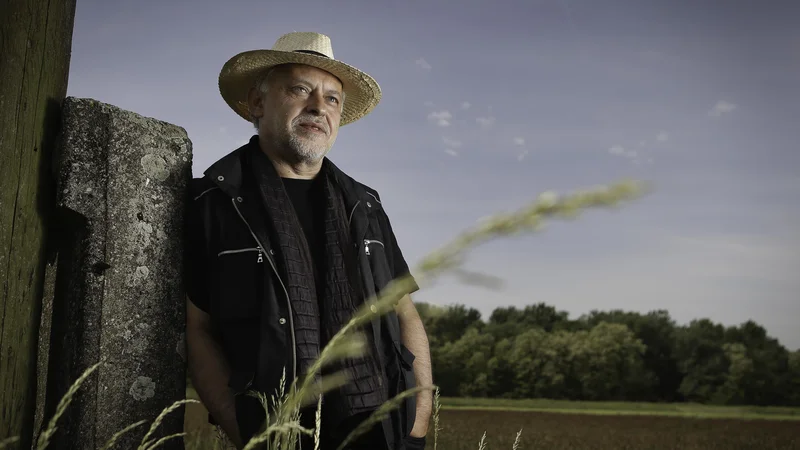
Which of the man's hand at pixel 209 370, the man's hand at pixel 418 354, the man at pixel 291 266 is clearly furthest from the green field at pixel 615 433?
the man at pixel 291 266

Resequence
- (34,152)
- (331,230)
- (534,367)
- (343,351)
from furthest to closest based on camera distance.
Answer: (534,367), (331,230), (34,152), (343,351)

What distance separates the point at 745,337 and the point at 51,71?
40.2m

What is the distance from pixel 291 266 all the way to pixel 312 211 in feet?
1.80

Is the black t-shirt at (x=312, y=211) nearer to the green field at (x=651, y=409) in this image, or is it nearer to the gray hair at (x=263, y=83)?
the gray hair at (x=263, y=83)

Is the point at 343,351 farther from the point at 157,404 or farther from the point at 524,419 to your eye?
the point at 524,419

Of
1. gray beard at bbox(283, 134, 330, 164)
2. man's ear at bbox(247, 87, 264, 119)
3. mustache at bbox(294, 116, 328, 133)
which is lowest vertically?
gray beard at bbox(283, 134, 330, 164)

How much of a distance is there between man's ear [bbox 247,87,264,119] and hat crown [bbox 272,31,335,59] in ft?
0.95

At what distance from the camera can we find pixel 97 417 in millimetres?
2938

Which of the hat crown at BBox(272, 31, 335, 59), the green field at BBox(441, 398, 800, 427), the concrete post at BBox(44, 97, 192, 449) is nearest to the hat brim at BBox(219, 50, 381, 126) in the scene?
the hat crown at BBox(272, 31, 335, 59)

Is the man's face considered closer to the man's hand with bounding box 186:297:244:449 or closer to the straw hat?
the straw hat

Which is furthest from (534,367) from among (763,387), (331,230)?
(331,230)

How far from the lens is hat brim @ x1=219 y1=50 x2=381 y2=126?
3.74 metres

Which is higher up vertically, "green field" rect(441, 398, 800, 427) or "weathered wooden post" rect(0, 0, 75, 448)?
"weathered wooden post" rect(0, 0, 75, 448)

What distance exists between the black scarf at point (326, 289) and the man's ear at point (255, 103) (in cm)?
47
